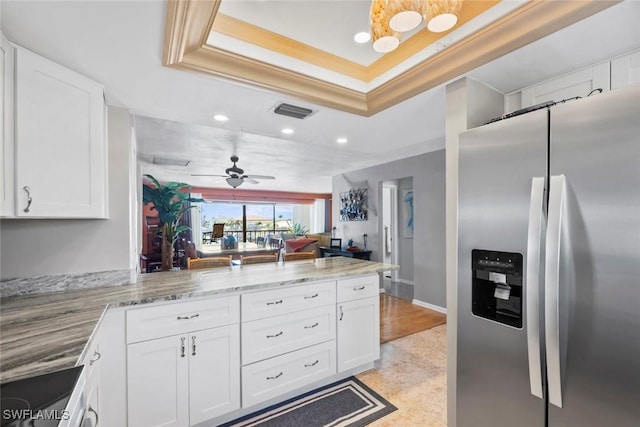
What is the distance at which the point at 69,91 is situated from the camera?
1.57 m

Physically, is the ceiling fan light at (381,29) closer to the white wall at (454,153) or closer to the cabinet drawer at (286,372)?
the white wall at (454,153)

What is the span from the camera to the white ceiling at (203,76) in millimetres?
1223

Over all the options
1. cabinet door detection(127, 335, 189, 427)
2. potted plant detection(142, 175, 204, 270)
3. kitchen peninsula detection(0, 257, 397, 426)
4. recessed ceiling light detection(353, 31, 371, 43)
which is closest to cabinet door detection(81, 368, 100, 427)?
kitchen peninsula detection(0, 257, 397, 426)

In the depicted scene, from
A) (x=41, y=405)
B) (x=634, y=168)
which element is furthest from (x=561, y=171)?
(x=41, y=405)

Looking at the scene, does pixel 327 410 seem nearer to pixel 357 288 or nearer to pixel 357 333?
pixel 357 333

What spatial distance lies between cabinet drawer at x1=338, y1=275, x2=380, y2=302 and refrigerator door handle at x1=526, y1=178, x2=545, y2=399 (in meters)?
1.36

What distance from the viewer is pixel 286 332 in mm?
2092

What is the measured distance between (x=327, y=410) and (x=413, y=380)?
2.73ft

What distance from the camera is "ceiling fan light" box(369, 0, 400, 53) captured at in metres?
1.27

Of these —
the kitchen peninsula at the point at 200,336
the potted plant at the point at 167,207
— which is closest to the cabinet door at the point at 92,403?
the kitchen peninsula at the point at 200,336

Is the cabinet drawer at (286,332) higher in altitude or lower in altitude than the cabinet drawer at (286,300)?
lower

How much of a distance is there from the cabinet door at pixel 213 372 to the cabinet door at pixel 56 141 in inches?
41.3

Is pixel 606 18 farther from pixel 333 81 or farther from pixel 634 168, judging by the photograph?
pixel 333 81

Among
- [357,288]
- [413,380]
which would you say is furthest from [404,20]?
[413,380]
